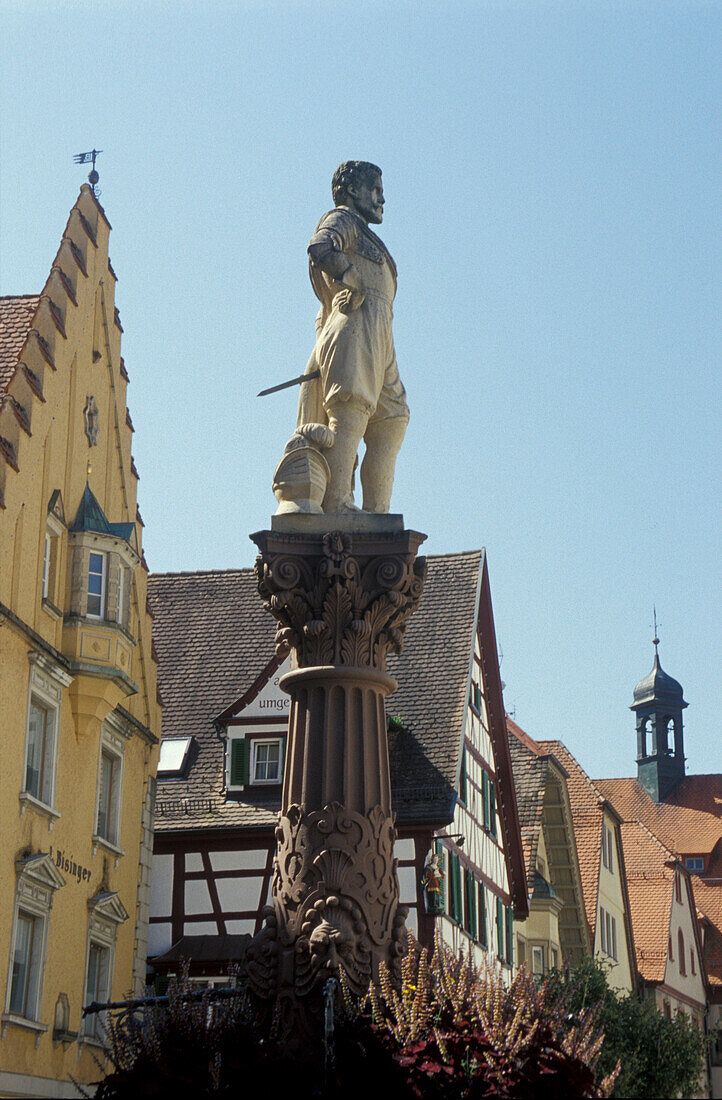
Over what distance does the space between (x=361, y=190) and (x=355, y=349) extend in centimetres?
114

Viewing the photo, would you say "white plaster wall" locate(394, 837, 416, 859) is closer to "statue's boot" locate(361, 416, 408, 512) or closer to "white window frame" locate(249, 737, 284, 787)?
"white window frame" locate(249, 737, 284, 787)

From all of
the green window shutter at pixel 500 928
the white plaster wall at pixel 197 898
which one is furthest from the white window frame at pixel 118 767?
the green window shutter at pixel 500 928

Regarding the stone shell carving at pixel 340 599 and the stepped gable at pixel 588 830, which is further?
the stepped gable at pixel 588 830

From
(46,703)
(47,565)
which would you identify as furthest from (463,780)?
(47,565)

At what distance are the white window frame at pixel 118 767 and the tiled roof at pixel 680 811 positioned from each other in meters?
47.9

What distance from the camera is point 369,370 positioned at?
9672 millimetres

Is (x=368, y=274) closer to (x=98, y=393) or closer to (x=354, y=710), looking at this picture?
(x=354, y=710)

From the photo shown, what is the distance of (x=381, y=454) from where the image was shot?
32.6 ft

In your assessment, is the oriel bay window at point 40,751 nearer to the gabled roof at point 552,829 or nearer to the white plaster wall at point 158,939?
the white plaster wall at point 158,939

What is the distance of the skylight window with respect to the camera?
2630 cm

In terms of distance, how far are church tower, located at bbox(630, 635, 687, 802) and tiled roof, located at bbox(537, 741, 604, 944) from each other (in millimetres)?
36559

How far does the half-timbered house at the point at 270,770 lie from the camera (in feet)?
78.3

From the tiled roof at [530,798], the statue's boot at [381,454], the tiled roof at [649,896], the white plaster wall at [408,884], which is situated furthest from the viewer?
the tiled roof at [649,896]

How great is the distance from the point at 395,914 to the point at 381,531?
2.18 meters
